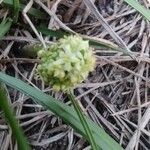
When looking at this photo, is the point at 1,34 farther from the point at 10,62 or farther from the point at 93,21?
the point at 93,21

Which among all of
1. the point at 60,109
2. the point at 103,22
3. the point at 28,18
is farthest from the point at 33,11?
the point at 60,109

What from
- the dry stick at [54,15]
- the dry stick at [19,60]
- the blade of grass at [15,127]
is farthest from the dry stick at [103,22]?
the blade of grass at [15,127]

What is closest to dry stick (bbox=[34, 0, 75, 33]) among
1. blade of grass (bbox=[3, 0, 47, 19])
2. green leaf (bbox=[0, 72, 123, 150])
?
blade of grass (bbox=[3, 0, 47, 19])

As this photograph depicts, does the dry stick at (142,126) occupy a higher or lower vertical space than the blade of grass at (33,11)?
lower

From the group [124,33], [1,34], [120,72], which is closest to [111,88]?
[120,72]

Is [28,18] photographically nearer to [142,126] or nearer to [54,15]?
[54,15]

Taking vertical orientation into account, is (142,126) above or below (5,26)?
below

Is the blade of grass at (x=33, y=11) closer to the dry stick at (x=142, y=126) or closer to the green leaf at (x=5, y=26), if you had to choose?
the green leaf at (x=5, y=26)
